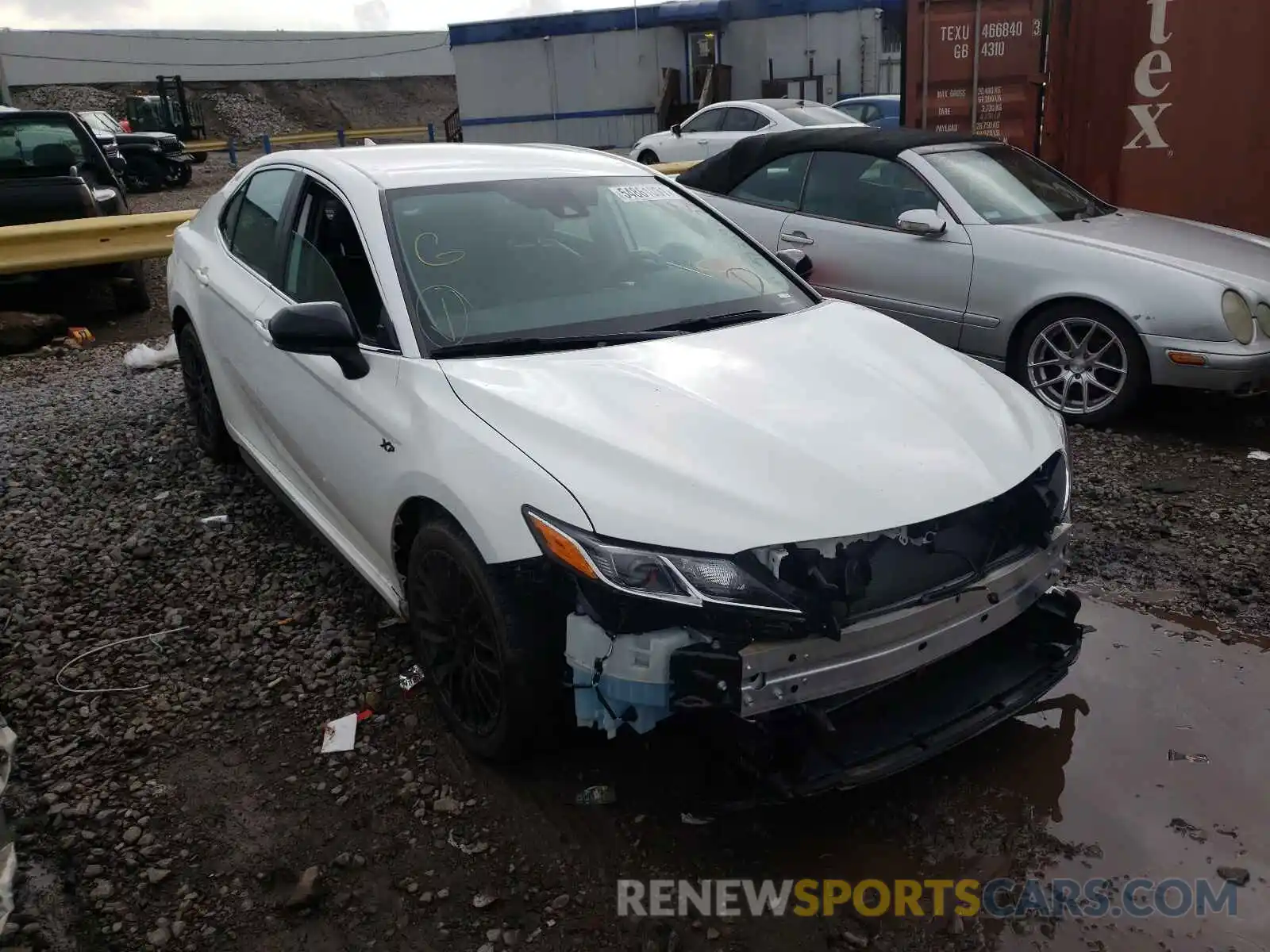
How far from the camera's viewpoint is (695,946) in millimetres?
2301

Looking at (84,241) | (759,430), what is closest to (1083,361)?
(759,430)

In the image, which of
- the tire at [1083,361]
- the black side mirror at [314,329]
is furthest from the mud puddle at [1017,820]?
the tire at [1083,361]

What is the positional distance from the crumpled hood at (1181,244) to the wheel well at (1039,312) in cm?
32

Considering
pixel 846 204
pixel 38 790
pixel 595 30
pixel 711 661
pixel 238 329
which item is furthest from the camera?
pixel 595 30

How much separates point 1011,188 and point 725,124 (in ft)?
31.0

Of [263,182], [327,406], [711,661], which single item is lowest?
[711,661]

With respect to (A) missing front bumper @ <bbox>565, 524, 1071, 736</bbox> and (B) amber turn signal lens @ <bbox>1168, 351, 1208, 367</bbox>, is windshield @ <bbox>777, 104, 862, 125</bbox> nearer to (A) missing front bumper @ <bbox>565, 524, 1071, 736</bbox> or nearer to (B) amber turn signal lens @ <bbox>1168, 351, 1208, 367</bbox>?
→ (B) amber turn signal lens @ <bbox>1168, 351, 1208, 367</bbox>

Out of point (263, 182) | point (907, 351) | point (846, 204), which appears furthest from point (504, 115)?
point (907, 351)

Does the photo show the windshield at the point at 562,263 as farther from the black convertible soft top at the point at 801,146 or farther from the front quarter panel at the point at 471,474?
the black convertible soft top at the point at 801,146

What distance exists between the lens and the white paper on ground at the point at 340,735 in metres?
3.01

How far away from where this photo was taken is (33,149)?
8.95 meters

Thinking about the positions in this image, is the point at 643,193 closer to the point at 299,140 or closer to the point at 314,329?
the point at 314,329

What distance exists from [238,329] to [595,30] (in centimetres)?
1964

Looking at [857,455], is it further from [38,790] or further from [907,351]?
[38,790]
